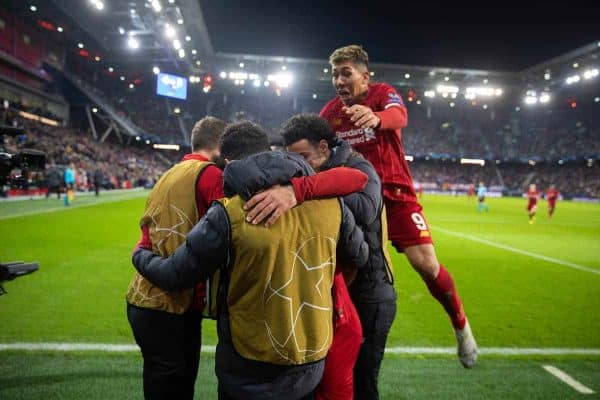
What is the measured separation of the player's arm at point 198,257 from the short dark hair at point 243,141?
32 cm

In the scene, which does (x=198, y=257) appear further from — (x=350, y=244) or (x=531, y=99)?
(x=531, y=99)

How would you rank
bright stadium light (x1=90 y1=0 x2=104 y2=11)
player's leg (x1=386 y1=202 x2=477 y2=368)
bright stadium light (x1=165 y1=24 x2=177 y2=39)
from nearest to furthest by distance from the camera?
1. player's leg (x1=386 y1=202 x2=477 y2=368)
2. bright stadium light (x1=90 y1=0 x2=104 y2=11)
3. bright stadium light (x1=165 y1=24 x2=177 y2=39)

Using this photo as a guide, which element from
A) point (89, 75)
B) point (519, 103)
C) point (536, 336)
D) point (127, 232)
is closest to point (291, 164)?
point (536, 336)

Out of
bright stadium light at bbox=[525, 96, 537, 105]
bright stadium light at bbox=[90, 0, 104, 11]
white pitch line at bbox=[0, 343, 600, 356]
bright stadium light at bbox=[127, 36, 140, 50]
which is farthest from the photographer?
bright stadium light at bbox=[525, 96, 537, 105]

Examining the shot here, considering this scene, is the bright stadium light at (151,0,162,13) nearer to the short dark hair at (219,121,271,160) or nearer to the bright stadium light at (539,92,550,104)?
the short dark hair at (219,121,271,160)

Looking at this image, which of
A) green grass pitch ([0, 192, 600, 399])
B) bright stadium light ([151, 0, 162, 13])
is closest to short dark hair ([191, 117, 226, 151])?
green grass pitch ([0, 192, 600, 399])

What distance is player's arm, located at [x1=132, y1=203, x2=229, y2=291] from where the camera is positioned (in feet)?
5.46

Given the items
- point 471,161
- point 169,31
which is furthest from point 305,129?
point 471,161

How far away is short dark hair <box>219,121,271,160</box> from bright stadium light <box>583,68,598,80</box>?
56.8 metres

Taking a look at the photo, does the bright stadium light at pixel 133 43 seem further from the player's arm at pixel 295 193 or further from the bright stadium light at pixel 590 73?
the bright stadium light at pixel 590 73

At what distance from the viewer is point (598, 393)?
322 cm

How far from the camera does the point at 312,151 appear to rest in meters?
2.35

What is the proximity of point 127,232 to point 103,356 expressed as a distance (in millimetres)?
8592

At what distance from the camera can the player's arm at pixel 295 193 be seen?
163cm
